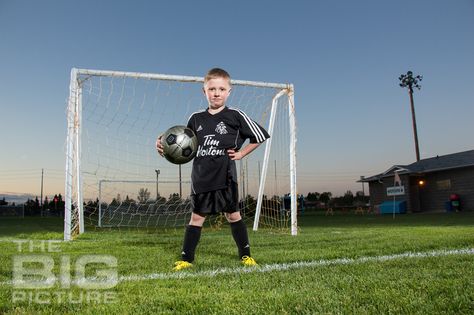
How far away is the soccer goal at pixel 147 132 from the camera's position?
27.3 ft

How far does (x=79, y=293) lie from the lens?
2.61 m

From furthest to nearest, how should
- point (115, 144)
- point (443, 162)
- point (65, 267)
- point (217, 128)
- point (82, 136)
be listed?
point (443, 162) < point (115, 144) < point (82, 136) < point (217, 128) < point (65, 267)

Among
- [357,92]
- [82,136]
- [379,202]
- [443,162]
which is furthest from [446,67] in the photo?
[82,136]

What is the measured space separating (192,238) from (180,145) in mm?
914

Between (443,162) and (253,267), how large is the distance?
31.2 m

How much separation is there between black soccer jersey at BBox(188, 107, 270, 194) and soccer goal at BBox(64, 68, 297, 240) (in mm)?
4254

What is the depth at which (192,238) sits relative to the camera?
157 inches

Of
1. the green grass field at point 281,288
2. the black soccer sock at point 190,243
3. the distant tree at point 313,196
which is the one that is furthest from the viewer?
the distant tree at point 313,196

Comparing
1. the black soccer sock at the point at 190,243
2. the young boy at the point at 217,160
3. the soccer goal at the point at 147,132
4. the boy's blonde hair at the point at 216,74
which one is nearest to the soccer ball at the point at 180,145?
the young boy at the point at 217,160

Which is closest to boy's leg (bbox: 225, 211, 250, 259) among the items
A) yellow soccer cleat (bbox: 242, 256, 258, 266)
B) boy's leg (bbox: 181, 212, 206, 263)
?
yellow soccer cleat (bbox: 242, 256, 258, 266)

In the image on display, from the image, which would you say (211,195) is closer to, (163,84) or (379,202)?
(163,84)
